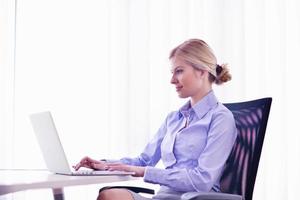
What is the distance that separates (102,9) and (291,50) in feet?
4.04

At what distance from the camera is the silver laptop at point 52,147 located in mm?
1550

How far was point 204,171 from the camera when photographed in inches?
66.2

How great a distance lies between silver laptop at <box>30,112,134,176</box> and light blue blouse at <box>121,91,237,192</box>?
17cm

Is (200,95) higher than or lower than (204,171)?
higher

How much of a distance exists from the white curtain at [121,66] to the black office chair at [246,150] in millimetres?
928

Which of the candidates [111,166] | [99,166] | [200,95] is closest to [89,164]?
[99,166]

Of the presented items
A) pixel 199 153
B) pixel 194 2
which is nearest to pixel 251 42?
pixel 194 2

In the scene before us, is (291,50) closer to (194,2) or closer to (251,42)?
(251,42)

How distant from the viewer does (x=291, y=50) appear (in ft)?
9.00

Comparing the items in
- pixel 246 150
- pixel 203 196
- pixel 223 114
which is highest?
pixel 223 114

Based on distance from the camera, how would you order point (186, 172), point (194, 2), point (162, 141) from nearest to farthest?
point (186, 172) → point (162, 141) → point (194, 2)

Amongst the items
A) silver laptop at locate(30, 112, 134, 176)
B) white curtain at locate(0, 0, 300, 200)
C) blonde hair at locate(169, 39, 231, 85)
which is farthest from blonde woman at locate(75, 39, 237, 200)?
white curtain at locate(0, 0, 300, 200)

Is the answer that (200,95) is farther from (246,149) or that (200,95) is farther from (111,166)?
(111,166)

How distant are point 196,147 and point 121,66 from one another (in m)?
1.36
